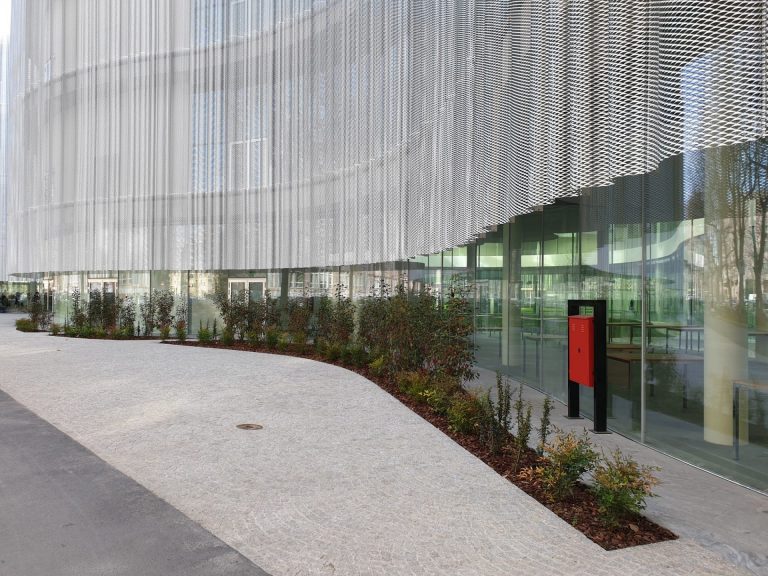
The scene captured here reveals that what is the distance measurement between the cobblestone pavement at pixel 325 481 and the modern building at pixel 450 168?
286cm

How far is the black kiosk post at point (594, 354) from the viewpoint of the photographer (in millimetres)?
8438

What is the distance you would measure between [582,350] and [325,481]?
13.9 feet

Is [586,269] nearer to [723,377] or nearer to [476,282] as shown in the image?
[723,377]

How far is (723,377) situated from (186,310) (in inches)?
949

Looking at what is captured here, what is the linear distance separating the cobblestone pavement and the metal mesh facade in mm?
3472

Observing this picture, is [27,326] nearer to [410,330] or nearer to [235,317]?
[235,317]

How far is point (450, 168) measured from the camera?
12.8m

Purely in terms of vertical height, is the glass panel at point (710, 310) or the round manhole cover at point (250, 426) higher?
the glass panel at point (710, 310)

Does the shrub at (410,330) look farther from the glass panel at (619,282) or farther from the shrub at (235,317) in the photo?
the shrub at (235,317)

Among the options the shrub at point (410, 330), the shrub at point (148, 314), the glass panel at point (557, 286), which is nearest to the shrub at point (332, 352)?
the shrub at point (410, 330)

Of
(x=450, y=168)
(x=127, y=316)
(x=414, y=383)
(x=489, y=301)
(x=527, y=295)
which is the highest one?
(x=450, y=168)

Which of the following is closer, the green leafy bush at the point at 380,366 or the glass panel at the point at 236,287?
the green leafy bush at the point at 380,366

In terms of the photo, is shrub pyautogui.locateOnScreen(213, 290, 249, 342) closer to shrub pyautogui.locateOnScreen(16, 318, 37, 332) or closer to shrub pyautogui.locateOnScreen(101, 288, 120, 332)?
shrub pyautogui.locateOnScreen(101, 288, 120, 332)

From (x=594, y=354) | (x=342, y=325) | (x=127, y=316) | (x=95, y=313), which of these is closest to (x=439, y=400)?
(x=594, y=354)
